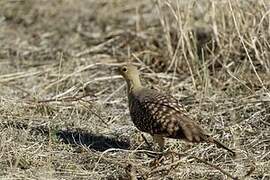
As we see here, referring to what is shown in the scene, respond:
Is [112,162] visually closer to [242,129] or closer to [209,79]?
[242,129]

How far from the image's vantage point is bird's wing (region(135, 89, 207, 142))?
418cm

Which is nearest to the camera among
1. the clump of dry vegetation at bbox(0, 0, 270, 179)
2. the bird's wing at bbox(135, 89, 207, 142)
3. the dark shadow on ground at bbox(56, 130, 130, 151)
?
the bird's wing at bbox(135, 89, 207, 142)

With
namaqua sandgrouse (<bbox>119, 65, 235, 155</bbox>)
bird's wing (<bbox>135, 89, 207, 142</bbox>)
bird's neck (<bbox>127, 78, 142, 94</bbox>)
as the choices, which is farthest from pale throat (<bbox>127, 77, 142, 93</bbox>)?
bird's wing (<bbox>135, 89, 207, 142</bbox>)

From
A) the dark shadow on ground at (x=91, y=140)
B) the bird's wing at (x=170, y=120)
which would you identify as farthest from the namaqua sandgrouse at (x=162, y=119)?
the dark shadow on ground at (x=91, y=140)

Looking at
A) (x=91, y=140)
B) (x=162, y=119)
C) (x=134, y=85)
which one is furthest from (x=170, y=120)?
(x=91, y=140)

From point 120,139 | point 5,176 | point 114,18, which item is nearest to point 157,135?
point 120,139

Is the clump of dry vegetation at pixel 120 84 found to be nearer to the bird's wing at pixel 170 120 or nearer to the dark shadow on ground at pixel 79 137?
the dark shadow on ground at pixel 79 137

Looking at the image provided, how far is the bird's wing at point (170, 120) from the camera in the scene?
418 cm

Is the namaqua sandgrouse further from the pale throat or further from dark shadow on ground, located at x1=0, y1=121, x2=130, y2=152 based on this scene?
dark shadow on ground, located at x1=0, y1=121, x2=130, y2=152

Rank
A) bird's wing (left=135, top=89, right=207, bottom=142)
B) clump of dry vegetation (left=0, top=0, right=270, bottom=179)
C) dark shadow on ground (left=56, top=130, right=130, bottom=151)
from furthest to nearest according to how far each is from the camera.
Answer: dark shadow on ground (left=56, top=130, right=130, bottom=151) < clump of dry vegetation (left=0, top=0, right=270, bottom=179) < bird's wing (left=135, top=89, right=207, bottom=142)

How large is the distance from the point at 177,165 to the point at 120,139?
817 mm

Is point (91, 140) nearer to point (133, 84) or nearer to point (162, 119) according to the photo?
point (133, 84)

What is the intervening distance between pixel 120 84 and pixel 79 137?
142 cm

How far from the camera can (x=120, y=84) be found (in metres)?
6.25
